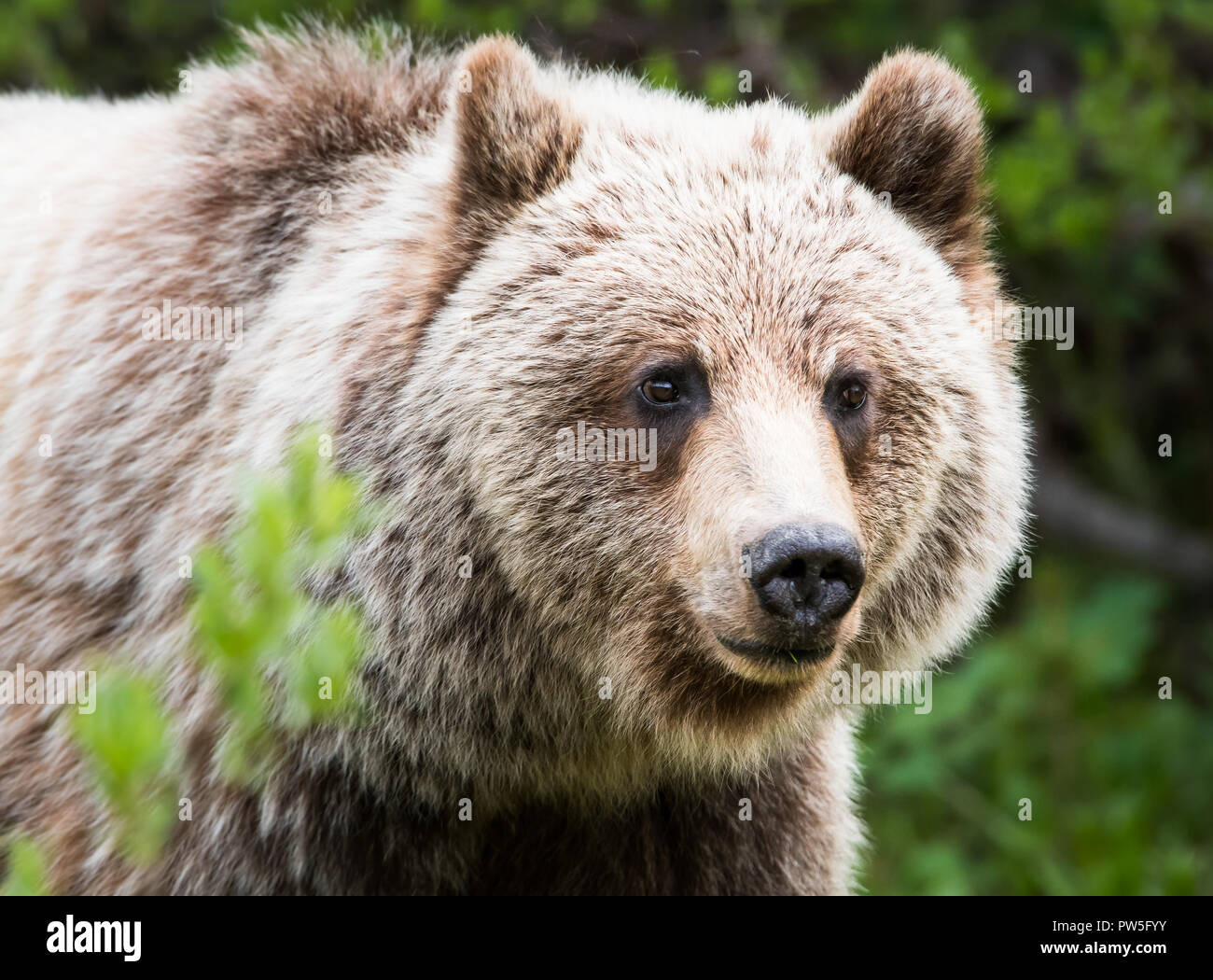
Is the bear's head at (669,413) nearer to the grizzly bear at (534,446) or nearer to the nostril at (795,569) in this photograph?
the grizzly bear at (534,446)

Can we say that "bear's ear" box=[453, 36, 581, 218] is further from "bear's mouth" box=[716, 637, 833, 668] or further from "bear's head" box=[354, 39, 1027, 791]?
"bear's mouth" box=[716, 637, 833, 668]

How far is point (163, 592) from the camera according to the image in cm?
400

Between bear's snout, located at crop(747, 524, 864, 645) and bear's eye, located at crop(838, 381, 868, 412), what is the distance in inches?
24.1

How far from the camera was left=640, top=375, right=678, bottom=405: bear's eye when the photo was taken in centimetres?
374

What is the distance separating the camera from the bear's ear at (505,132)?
395 centimetres

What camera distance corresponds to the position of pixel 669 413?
12.2 feet

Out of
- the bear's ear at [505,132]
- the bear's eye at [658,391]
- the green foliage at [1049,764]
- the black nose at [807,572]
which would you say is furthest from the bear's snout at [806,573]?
the green foliage at [1049,764]

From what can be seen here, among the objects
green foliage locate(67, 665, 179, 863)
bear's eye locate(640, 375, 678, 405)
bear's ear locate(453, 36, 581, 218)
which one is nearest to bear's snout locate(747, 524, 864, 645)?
bear's eye locate(640, 375, 678, 405)

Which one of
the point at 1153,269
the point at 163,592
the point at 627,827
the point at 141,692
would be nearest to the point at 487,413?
the point at 163,592

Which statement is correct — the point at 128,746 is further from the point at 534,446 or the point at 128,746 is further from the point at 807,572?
the point at 534,446

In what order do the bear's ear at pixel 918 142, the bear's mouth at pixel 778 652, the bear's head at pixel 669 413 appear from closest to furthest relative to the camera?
the bear's mouth at pixel 778 652, the bear's head at pixel 669 413, the bear's ear at pixel 918 142

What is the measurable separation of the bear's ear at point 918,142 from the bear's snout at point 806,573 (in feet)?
4.48

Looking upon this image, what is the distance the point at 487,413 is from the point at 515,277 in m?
0.40
